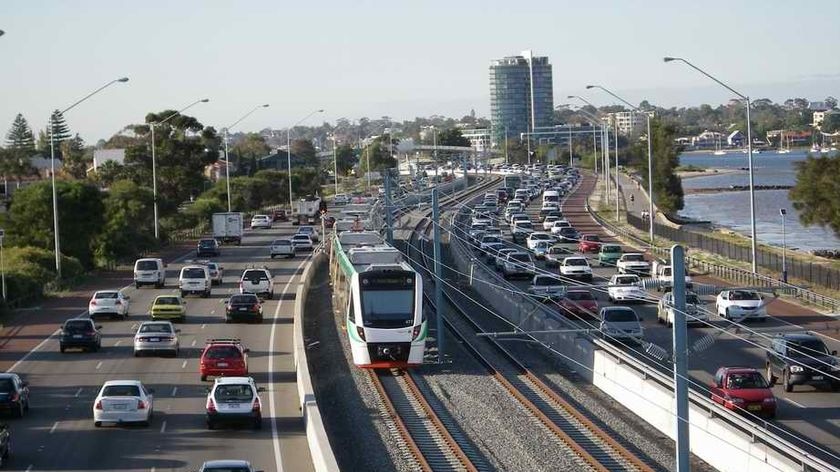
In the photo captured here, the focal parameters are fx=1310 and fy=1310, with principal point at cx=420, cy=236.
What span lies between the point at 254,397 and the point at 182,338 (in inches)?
684

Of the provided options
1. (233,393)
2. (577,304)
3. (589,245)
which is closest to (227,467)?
(233,393)

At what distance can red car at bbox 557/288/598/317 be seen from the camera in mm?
48812

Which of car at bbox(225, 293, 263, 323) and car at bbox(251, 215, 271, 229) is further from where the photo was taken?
car at bbox(251, 215, 271, 229)

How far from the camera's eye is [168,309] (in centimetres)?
4941

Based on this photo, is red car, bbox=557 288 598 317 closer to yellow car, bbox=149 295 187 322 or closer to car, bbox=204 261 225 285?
yellow car, bbox=149 295 187 322

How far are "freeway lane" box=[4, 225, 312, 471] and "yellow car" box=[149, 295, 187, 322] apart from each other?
0.53 m

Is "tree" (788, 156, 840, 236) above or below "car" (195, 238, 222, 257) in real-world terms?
above

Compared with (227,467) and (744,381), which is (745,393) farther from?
(227,467)

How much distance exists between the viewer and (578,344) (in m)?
38.6

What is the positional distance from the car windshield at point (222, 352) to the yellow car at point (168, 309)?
44.6ft

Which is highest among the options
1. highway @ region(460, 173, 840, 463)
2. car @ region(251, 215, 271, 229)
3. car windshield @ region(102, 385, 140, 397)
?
car @ region(251, 215, 271, 229)

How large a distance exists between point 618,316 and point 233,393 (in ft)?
56.1

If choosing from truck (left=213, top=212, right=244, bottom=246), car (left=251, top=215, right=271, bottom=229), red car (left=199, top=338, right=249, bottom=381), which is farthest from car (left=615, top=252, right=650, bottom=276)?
car (left=251, top=215, right=271, bottom=229)

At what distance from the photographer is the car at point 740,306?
45.5 meters
